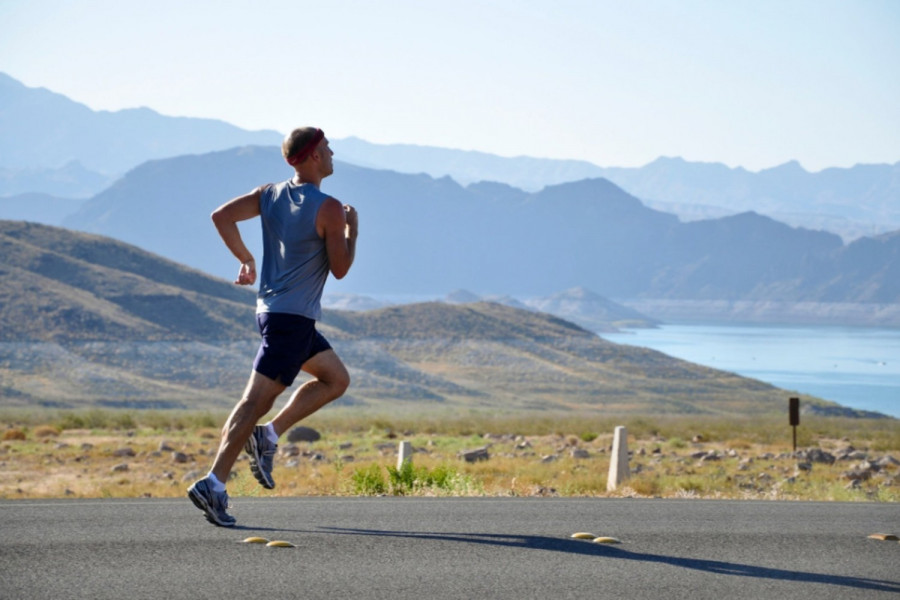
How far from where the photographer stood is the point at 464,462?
23.2 meters

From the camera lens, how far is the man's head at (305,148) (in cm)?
691

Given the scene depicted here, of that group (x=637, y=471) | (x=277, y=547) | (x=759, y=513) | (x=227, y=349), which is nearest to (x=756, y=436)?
(x=637, y=471)

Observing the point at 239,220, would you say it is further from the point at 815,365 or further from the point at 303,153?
the point at 815,365

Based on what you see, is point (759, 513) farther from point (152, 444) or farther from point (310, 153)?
point (152, 444)

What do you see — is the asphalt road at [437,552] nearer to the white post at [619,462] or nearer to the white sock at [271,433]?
the white sock at [271,433]

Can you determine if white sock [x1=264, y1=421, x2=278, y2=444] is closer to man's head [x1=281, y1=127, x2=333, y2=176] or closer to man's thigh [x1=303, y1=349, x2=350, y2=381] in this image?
man's thigh [x1=303, y1=349, x2=350, y2=381]

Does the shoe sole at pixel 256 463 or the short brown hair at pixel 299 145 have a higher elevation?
the short brown hair at pixel 299 145

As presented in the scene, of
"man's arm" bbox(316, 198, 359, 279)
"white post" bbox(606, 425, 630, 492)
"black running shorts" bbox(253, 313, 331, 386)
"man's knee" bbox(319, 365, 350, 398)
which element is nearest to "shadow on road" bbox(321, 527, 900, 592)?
"man's knee" bbox(319, 365, 350, 398)

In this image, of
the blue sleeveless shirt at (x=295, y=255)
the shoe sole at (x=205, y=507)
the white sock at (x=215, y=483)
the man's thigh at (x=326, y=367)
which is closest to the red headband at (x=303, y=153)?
the blue sleeveless shirt at (x=295, y=255)

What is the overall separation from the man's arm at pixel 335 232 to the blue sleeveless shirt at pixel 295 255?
0.04m

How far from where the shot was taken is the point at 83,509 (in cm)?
775

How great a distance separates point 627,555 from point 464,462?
55.4 ft

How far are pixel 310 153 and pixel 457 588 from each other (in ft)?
8.79

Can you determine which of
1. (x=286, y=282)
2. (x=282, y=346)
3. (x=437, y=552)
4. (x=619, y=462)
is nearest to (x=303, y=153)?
(x=286, y=282)
